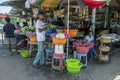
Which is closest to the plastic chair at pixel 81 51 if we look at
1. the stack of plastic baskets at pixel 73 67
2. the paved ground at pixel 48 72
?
the paved ground at pixel 48 72

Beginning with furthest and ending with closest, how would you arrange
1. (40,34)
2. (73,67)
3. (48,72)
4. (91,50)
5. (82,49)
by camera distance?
(91,50)
(40,34)
(82,49)
(48,72)
(73,67)

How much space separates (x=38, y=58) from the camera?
902 centimetres

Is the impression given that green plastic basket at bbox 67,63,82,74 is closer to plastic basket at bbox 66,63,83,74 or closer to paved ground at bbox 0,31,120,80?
plastic basket at bbox 66,63,83,74

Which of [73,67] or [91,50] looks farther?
[91,50]

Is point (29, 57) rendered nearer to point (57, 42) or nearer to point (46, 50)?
point (46, 50)

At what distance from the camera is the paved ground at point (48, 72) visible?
25.9ft

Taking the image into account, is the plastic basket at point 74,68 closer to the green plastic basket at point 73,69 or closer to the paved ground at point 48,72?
the green plastic basket at point 73,69

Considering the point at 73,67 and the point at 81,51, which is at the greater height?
the point at 81,51

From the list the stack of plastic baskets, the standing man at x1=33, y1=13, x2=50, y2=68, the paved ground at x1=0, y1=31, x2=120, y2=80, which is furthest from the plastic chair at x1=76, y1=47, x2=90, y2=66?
the standing man at x1=33, y1=13, x2=50, y2=68

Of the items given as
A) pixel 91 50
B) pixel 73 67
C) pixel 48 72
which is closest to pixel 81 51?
pixel 73 67

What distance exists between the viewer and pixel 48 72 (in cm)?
842

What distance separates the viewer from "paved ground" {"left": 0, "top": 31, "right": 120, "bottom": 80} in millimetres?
7895

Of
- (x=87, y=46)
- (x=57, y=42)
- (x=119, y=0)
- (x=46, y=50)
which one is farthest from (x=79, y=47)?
(x=119, y=0)

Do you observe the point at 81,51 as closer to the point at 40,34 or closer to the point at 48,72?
the point at 48,72
